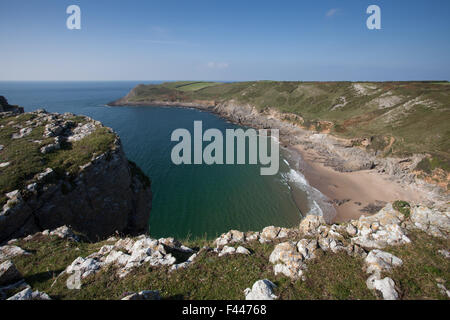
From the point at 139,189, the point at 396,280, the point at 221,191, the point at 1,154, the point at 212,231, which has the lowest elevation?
the point at 212,231

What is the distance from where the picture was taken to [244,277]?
909 centimetres

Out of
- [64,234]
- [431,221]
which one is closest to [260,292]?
[431,221]

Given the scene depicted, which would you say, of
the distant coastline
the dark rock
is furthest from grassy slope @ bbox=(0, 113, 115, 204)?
the distant coastline

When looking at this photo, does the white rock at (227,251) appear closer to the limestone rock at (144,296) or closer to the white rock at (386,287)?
the limestone rock at (144,296)

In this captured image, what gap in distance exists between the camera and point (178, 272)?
30.0 feet

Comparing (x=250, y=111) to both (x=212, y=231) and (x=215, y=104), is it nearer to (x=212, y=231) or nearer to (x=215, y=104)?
(x=215, y=104)

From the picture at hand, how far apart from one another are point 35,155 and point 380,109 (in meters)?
89.7

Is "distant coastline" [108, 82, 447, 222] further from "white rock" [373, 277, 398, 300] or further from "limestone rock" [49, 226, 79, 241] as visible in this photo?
"limestone rock" [49, 226, 79, 241]

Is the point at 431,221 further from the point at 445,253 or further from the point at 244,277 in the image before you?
the point at 244,277

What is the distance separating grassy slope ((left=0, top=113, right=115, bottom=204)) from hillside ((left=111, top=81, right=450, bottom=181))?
2327 inches

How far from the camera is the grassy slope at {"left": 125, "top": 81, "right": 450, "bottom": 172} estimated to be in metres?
46.0

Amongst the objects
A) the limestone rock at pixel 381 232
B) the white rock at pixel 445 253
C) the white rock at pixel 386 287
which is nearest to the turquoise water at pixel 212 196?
the limestone rock at pixel 381 232
